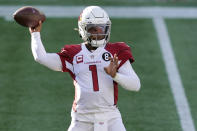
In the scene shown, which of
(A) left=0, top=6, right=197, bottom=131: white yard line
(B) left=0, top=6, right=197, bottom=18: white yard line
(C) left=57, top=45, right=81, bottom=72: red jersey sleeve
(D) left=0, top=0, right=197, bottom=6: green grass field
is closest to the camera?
(C) left=57, top=45, right=81, bottom=72: red jersey sleeve

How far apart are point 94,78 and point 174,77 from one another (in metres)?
3.56

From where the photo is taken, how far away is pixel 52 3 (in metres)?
11.6

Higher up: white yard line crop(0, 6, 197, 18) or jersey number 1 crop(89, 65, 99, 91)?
jersey number 1 crop(89, 65, 99, 91)

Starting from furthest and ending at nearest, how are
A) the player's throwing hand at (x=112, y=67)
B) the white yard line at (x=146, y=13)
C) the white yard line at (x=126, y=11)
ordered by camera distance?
the white yard line at (x=126, y=11)
the white yard line at (x=146, y=13)
the player's throwing hand at (x=112, y=67)

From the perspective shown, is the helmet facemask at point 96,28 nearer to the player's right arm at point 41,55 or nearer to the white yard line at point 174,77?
the player's right arm at point 41,55

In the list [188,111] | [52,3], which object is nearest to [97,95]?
[188,111]

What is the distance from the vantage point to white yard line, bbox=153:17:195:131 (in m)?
7.98

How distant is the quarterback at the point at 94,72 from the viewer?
19.0 feet

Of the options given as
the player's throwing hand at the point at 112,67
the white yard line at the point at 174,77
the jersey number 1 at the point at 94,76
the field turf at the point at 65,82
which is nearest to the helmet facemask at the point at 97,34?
the jersey number 1 at the point at 94,76

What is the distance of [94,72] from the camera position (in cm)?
580

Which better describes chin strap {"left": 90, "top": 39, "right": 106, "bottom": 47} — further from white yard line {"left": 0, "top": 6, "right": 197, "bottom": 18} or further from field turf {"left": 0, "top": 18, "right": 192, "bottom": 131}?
white yard line {"left": 0, "top": 6, "right": 197, "bottom": 18}

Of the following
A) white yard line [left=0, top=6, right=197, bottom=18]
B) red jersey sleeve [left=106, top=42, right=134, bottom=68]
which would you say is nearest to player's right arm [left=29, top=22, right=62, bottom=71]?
red jersey sleeve [left=106, top=42, right=134, bottom=68]

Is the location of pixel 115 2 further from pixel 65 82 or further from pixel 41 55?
pixel 41 55

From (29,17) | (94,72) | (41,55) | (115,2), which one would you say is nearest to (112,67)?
(94,72)
